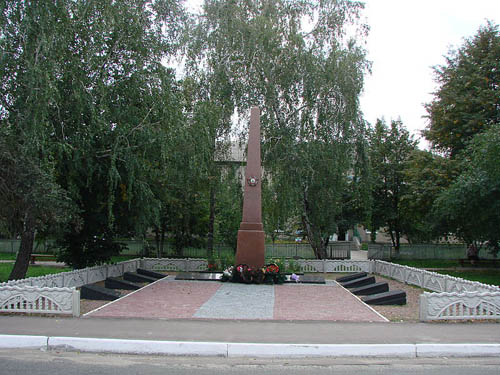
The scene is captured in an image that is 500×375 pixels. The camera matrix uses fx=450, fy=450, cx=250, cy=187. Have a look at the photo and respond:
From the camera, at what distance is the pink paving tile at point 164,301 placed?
9875 millimetres

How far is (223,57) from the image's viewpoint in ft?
67.8

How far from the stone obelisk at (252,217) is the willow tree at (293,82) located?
2891 millimetres

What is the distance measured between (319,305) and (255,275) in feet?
14.5

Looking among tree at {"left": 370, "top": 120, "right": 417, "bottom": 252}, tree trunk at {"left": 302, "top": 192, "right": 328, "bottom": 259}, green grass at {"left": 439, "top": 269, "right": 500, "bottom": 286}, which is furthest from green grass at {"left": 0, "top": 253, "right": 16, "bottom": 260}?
green grass at {"left": 439, "top": 269, "right": 500, "bottom": 286}

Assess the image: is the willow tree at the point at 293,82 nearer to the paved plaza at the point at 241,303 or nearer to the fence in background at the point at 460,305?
the paved plaza at the point at 241,303

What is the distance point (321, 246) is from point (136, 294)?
1293cm

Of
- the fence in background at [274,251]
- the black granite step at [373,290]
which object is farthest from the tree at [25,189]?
the fence in background at [274,251]

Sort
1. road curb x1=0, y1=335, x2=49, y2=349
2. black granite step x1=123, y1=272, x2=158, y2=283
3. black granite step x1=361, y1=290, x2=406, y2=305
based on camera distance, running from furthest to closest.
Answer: black granite step x1=123, y1=272, x2=158, y2=283 → black granite step x1=361, y1=290, x2=406, y2=305 → road curb x1=0, y1=335, x2=49, y2=349

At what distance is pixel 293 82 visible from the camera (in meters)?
21.0

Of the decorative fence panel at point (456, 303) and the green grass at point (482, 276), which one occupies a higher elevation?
the decorative fence panel at point (456, 303)

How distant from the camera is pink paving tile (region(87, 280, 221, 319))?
988 cm

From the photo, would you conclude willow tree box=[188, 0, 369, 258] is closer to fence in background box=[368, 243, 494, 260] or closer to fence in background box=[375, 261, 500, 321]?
fence in background box=[375, 261, 500, 321]

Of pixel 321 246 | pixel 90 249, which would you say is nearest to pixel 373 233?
pixel 321 246

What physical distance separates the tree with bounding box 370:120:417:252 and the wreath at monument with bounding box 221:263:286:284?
15.8 meters
